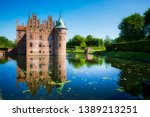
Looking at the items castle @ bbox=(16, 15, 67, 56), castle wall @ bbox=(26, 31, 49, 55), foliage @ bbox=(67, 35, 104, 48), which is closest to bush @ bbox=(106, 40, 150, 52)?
castle @ bbox=(16, 15, 67, 56)

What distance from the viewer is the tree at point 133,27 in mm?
50456

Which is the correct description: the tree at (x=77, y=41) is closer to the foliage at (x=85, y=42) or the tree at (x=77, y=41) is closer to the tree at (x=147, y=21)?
the foliage at (x=85, y=42)

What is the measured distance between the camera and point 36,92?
29.8ft

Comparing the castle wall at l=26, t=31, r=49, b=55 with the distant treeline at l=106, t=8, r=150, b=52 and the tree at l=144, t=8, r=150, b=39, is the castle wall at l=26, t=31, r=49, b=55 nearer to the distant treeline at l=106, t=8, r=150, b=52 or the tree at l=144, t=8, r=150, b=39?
the distant treeline at l=106, t=8, r=150, b=52

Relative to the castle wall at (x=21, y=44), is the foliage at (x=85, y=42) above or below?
above

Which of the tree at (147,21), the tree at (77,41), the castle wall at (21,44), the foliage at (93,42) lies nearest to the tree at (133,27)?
the tree at (147,21)

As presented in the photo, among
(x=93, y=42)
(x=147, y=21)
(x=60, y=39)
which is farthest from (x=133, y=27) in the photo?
(x=93, y=42)

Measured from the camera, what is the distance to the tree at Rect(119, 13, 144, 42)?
50.5 metres

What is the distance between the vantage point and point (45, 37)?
45.5m

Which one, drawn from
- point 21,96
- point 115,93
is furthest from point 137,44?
point 21,96

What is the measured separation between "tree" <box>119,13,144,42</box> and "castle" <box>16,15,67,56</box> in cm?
1749

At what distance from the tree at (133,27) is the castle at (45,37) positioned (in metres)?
17.5

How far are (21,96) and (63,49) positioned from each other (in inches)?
1423

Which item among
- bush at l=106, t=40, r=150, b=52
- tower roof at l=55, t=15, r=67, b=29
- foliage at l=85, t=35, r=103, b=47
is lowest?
bush at l=106, t=40, r=150, b=52
